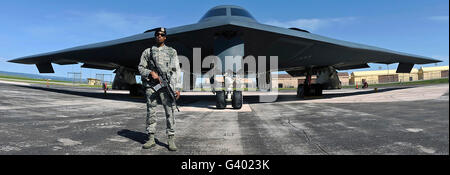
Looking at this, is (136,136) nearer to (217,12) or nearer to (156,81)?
(156,81)

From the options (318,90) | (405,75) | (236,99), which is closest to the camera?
(236,99)

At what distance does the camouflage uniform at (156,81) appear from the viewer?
3090 millimetres

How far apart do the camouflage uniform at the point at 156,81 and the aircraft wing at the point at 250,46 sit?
3951mm

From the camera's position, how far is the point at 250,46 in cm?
902

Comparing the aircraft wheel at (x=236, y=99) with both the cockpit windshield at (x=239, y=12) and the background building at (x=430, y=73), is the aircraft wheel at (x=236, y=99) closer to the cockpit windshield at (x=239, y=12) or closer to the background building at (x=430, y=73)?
the cockpit windshield at (x=239, y=12)

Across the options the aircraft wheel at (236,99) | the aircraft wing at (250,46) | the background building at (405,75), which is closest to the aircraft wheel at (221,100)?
the aircraft wheel at (236,99)

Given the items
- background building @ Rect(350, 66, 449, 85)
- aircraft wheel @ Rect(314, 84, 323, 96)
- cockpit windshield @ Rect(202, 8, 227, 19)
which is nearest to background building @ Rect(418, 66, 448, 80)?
background building @ Rect(350, 66, 449, 85)

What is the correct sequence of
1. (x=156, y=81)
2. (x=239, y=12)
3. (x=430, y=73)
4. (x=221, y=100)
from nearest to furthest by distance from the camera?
(x=156, y=81) < (x=221, y=100) < (x=239, y=12) < (x=430, y=73)

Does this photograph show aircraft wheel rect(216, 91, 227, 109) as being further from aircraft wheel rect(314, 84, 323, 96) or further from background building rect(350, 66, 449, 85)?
background building rect(350, 66, 449, 85)

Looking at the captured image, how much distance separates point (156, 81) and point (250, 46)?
651 centimetres

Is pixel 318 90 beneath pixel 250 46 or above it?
beneath

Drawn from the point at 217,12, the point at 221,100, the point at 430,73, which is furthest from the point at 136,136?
the point at 430,73
